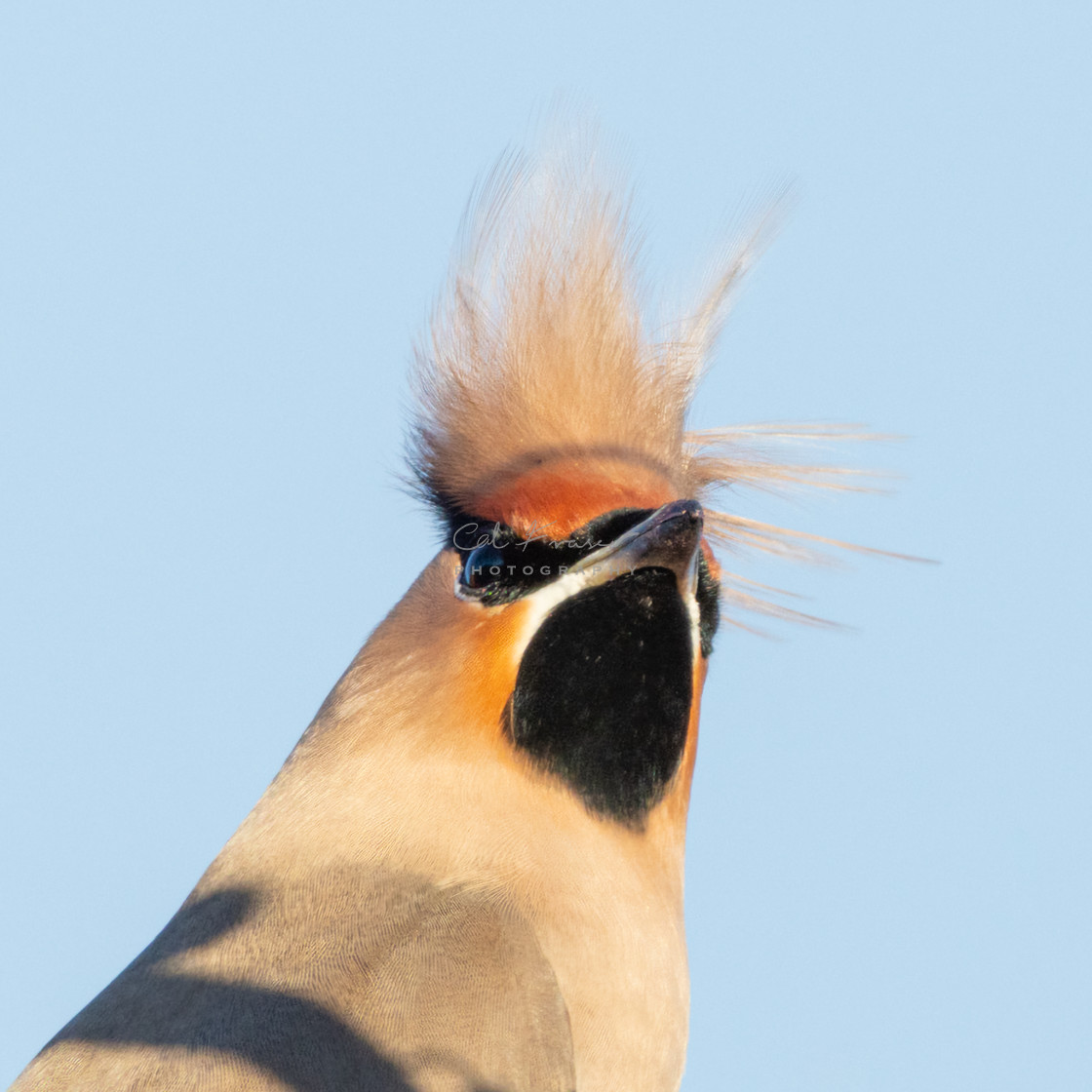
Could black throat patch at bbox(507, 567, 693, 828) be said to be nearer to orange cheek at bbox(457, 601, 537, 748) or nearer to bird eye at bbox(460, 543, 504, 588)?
orange cheek at bbox(457, 601, 537, 748)

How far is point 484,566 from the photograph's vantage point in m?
4.43

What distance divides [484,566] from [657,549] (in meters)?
0.58

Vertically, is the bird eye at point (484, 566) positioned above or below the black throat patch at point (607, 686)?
above

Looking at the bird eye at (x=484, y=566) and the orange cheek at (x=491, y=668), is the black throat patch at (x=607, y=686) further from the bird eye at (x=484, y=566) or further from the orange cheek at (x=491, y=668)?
the bird eye at (x=484, y=566)

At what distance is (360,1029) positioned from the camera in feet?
11.7

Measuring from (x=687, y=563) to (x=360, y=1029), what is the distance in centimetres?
139

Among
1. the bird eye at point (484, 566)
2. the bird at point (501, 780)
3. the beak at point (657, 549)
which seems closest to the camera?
the bird at point (501, 780)

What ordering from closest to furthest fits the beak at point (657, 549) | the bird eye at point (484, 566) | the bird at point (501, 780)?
the bird at point (501, 780), the beak at point (657, 549), the bird eye at point (484, 566)

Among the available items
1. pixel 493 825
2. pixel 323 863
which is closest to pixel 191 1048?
pixel 323 863

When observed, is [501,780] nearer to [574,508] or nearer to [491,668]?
[491,668]

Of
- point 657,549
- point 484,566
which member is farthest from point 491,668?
point 657,549

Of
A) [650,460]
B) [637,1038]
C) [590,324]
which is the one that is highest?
[590,324]

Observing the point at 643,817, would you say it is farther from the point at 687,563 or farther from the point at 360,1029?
the point at 360,1029

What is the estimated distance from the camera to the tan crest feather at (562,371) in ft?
15.3
